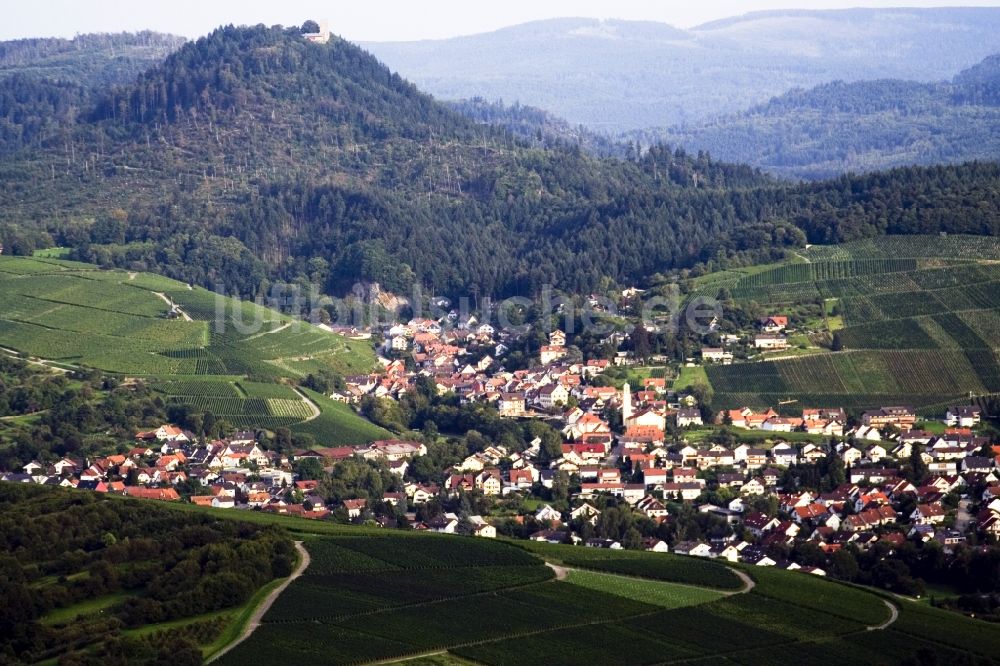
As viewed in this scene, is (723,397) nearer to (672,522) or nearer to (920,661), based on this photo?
(672,522)

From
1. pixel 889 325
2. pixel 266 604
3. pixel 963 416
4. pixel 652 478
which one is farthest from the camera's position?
pixel 889 325

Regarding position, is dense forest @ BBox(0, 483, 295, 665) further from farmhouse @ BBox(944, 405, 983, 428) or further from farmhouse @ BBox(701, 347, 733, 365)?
farmhouse @ BBox(701, 347, 733, 365)

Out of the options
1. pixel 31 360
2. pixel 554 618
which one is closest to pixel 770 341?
pixel 31 360

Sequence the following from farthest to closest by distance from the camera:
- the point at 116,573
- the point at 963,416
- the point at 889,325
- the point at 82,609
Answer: the point at 889,325
the point at 963,416
the point at 116,573
the point at 82,609

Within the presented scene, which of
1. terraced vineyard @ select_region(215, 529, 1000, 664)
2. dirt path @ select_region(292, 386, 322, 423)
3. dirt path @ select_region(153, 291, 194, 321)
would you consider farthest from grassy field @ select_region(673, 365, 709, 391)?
terraced vineyard @ select_region(215, 529, 1000, 664)

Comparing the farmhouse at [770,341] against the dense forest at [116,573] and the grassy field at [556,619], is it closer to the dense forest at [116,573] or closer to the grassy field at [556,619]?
the grassy field at [556,619]

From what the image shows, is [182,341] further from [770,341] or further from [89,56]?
[89,56]

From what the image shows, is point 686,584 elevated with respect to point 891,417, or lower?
elevated
